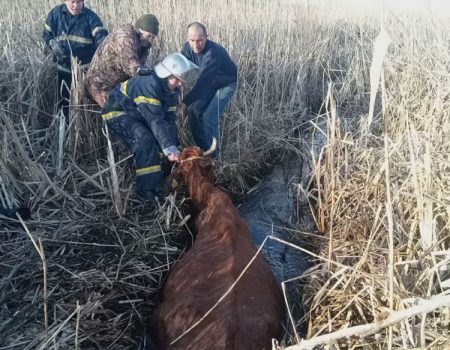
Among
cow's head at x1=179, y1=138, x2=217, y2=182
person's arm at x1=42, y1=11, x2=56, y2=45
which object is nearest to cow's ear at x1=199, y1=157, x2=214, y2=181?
cow's head at x1=179, y1=138, x2=217, y2=182

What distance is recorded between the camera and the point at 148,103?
326 centimetres

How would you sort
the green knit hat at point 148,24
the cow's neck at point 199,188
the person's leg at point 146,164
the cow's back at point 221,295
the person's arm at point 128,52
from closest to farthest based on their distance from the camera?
the cow's back at point 221,295 < the cow's neck at point 199,188 < the person's leg at point 146,164 < the person's arm at point 128,52 < the green knit hat at point 148,24

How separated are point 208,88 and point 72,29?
150 cm

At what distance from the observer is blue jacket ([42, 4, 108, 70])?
14.4 ft

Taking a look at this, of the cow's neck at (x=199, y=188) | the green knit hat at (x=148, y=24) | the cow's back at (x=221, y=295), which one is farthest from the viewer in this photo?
the green knit hat at (x=148, y=24)

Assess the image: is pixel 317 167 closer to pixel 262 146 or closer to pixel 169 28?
pixel 262 146

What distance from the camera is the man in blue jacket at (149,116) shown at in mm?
3205

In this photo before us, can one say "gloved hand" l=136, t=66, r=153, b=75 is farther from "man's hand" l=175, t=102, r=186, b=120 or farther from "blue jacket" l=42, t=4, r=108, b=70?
"blue jacket" l=42, t=4, r=108, b=70

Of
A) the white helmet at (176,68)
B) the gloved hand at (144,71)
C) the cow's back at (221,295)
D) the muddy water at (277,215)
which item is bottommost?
the muddy water at (277,215)

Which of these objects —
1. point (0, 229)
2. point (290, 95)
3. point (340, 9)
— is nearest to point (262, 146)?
point (290, 95)

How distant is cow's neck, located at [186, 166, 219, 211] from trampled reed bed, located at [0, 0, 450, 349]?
211mm

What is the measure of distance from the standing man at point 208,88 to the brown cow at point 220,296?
178 cm

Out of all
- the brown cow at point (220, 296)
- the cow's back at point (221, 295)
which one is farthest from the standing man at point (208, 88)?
the cow's back at point (221, 295)

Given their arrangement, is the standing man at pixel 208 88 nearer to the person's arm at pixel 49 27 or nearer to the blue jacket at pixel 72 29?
the blue jacket at pixel 72 29
